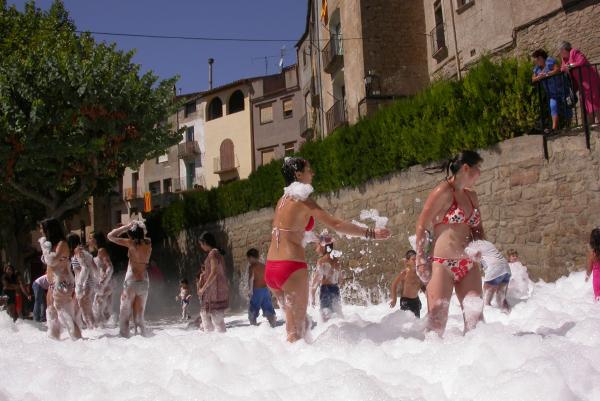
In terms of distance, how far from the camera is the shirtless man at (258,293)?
1121 cm

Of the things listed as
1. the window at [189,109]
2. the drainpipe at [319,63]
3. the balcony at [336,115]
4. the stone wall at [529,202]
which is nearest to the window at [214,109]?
the window at [189,109]

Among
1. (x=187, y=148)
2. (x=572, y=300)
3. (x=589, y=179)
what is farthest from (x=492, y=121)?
(x=187, y=148)

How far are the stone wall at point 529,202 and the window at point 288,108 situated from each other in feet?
92.6

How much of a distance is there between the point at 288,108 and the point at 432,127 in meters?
30.2

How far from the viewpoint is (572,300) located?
8141 millimetres

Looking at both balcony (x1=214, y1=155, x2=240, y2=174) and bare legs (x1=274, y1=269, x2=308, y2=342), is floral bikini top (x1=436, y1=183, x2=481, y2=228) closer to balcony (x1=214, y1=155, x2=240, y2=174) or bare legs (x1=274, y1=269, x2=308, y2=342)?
bare legs (x1=274, y1=269, x2=308, y2=342)

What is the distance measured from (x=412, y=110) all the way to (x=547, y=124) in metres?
3.64

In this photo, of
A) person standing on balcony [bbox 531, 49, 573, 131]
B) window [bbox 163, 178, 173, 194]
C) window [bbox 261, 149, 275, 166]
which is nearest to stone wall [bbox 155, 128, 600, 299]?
person standing on balcony [bbox 531, 49, 573, 131]

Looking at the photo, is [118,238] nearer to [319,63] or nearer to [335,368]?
[335,368]

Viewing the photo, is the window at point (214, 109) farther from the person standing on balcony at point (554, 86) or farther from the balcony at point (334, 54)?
the person standing on balcony at point (554, 86)

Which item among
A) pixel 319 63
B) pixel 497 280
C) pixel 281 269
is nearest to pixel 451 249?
pixel 281 269

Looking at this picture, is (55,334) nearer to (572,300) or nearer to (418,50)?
(572,300)

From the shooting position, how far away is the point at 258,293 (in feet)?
36.9

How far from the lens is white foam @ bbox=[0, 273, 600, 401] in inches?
136
